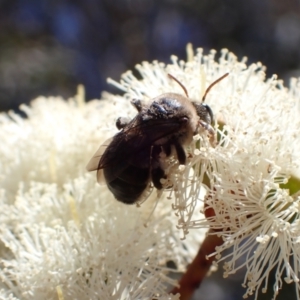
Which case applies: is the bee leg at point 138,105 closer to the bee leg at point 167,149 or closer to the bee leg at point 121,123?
the bee leg at point 121,123

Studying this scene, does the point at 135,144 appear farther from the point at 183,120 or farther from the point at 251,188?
the point at 251,188

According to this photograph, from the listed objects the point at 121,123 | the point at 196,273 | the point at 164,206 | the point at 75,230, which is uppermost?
the point at 121,123

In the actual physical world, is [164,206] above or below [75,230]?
above

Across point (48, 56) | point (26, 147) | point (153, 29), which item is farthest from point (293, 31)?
point (26, 147)

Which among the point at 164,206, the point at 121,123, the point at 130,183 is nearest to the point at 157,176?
the point at 130,183

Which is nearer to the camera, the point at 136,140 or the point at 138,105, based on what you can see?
the point at 136,140

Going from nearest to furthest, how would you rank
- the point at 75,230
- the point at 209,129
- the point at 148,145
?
the point at 148,145, the point at 209,129, the point at 75,230

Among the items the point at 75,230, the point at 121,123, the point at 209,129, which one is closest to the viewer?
the point at 209,129
